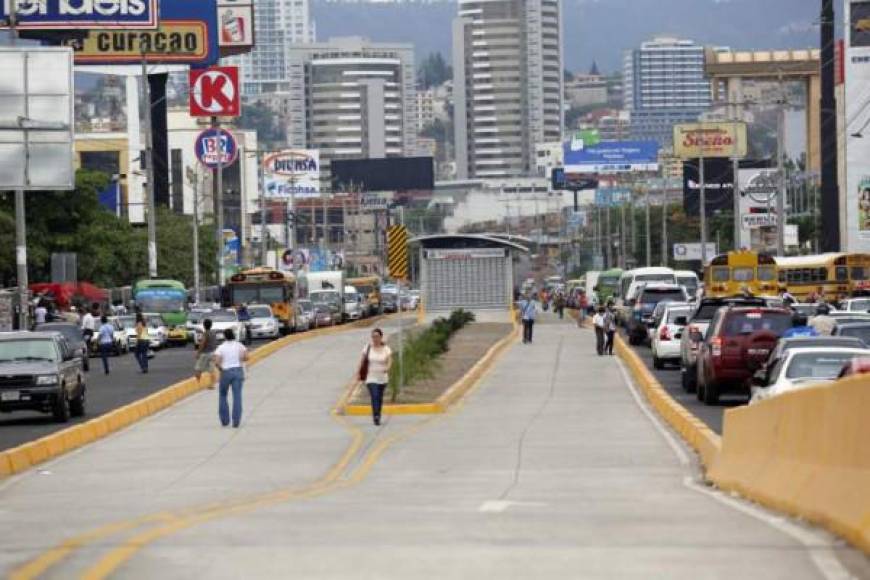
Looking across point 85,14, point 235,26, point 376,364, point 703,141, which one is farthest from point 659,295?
point 703,141

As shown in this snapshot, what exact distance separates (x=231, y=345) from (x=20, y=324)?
941 inches

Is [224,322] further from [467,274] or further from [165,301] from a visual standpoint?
[467,274]

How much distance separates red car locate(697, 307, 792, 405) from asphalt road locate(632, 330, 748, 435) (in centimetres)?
36

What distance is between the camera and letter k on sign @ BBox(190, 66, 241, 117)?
110 meters

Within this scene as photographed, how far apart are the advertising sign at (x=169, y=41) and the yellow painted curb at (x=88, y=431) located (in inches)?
2190

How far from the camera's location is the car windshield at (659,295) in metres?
68.0

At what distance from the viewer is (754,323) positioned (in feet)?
127

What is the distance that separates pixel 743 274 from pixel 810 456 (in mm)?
60990

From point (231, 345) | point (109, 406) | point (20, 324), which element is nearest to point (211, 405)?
point (109, 406)

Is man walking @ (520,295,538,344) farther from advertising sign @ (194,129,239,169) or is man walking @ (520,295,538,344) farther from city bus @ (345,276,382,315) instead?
city bus @ (345,276,382,315)

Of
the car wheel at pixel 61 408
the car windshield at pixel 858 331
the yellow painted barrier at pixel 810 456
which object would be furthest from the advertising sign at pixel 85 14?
the yellow painted barrier at pixel 810 456

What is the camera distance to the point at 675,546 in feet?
51.0

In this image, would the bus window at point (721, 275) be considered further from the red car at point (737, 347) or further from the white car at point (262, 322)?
the red car at point (737, 347)

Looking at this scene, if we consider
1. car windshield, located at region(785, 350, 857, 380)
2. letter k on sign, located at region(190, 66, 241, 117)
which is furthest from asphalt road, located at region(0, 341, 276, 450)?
letter k on sign, located at region(190, 66, 241, 117)
